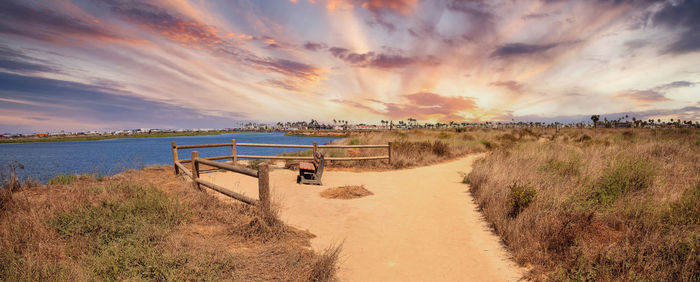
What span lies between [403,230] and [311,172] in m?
5.34

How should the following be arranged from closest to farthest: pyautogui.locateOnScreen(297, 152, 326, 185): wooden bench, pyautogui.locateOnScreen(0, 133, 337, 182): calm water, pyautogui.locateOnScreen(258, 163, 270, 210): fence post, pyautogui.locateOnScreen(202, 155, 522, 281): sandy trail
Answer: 1. pyautogui.locateOnScreen(202, 155, 522, 281): sandy trail
2. pyautogui.locateOnScreen(258, 163, 270, 210): fence post
3. pyautogui.locateOnScreen(297, 152, 326, 185): wooden bench
4. pyautogui.locateOnScreen(0, 133, 337, 182): calm water

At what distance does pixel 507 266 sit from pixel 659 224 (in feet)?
8.31

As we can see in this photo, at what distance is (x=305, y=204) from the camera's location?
25.0ft

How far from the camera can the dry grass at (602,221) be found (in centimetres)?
339

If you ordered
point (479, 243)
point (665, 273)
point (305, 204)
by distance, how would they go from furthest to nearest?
point (305, 204) → point (479, 243) → point (665, 273)

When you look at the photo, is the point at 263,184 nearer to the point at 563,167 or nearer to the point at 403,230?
the point at 403,230

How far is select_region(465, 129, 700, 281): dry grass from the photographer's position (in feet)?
11.1

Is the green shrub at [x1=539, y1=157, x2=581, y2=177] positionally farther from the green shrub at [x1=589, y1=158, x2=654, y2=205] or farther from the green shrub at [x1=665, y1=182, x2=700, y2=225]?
the green shrub at [x1=665, y1=182, x2=700, y2=225]

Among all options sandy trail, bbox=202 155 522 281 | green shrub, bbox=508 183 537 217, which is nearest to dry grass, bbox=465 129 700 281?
green shrub, bbox=508 183 537 217

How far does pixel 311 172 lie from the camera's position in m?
10.3

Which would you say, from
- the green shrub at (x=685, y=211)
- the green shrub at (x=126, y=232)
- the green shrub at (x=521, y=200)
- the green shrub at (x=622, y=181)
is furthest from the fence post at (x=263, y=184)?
the green shrub at (x=622, y=181)

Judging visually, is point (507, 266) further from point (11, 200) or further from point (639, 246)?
point (11, 200)

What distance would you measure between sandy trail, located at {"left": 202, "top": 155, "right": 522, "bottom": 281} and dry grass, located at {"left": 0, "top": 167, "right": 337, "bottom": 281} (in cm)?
82

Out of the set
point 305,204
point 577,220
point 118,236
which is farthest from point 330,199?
point 577,220
